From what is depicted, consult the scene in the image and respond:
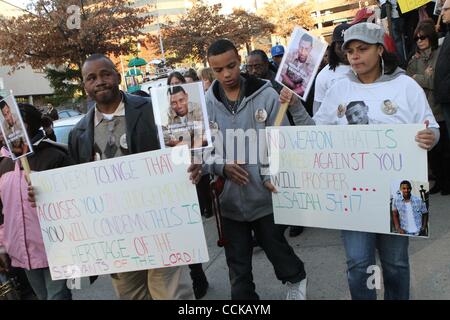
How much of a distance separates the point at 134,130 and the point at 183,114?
36 centimetres

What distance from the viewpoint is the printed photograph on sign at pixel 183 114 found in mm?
2516

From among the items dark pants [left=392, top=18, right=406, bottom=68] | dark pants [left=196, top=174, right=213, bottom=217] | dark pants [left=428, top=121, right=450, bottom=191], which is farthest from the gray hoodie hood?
dark pants [left=392, top=18, right=406, bottom=68]

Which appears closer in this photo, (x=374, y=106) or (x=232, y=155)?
(x=374, y=106)

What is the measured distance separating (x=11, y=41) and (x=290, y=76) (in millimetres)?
20154

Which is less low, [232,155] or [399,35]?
[399,35]

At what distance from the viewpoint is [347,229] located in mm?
2586

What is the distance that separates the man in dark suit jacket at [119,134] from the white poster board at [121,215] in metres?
0.13

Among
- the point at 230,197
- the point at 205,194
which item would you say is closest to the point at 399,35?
the point at 205,194

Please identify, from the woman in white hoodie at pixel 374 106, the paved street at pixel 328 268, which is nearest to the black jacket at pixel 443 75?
the paved street at pixel 328 268

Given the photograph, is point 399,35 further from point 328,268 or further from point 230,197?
point 230,197

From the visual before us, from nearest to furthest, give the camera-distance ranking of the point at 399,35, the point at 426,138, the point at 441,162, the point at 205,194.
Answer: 1. the point at 426,138
2. the point at 441,162
3. the point at 205,194
4. the point at 399,35

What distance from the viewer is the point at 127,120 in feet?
8.77

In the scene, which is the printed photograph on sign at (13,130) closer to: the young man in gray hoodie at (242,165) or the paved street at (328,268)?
the young man in gray hoodie at (242,165)

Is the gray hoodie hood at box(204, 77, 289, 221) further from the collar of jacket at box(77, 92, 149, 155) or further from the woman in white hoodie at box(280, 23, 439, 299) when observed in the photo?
the collar of jacket at box(77, 92, 149, 155)
